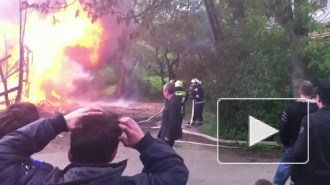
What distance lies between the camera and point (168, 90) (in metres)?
4.20

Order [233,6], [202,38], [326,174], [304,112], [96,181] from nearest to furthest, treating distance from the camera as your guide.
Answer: [96,181] → [326,174] → [304,112] → [202,38] → [233,6]

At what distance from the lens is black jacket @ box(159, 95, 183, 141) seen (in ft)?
14.1

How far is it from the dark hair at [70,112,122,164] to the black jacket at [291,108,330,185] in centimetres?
134

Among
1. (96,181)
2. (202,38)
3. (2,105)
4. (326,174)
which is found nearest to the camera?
(96,181)

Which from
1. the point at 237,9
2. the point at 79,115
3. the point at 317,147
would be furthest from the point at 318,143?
the point at 237,9

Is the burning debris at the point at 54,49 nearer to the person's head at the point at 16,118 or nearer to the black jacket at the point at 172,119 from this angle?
the black jacket at the point at 172,119

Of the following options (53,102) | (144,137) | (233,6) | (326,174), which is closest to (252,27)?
(233,6)

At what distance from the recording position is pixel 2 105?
4.24 meters

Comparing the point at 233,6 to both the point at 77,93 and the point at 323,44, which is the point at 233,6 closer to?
the point at 323,44

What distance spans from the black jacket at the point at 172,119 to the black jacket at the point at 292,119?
174cm

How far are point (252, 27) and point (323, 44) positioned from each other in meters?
0.75

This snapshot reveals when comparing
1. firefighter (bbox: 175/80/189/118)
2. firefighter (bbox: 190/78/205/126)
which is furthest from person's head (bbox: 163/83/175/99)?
firefighter (bbox: 190/78/205/126)

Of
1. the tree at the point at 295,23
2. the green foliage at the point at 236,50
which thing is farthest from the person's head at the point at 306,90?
the tree at the point at 295,23

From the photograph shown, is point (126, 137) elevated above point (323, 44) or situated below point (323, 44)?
below
